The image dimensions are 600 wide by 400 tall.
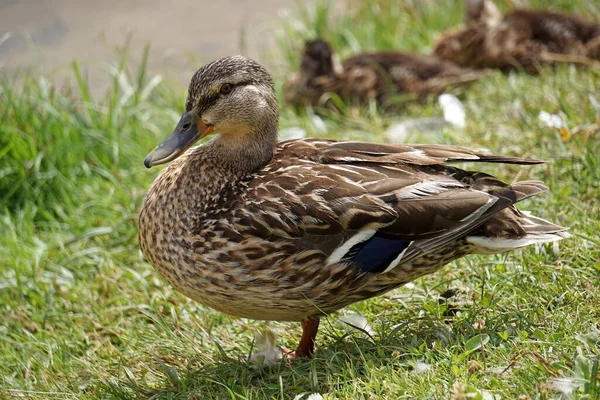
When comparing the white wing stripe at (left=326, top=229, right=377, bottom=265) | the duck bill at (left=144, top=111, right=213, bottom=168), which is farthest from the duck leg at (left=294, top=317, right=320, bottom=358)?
the duck bill at (left=144, top=111, right=213, bottom=168)

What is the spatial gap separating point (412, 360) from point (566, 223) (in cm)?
120

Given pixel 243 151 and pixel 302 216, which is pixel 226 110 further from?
pixel 302 216

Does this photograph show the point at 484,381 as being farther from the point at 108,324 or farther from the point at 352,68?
the point at 352,68

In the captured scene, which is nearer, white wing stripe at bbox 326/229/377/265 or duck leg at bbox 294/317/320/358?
white wing stripe at bbox 326/229/377/265

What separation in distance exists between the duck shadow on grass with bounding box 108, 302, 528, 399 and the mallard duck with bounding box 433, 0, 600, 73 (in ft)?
10.6

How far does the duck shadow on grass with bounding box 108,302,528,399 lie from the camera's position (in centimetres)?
301

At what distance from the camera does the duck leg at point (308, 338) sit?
3312 mm

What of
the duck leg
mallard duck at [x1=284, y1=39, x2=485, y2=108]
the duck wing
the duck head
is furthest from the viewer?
mallard duck at [x1=284, y1=39, x2=485, y2=108]


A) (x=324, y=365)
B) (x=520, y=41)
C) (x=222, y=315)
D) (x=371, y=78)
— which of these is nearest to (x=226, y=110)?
(x=222, y=315)

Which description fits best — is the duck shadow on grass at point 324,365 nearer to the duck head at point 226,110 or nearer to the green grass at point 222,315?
the green grass at point 222,315

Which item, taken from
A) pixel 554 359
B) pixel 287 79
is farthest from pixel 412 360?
pixel 287 79

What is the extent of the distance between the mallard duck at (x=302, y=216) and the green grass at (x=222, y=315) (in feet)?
0.73

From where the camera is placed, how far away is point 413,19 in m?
7.55

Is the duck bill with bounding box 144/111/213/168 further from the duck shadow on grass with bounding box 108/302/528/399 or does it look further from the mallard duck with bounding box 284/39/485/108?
the mallard duck with bounding box 284/39/485/108
